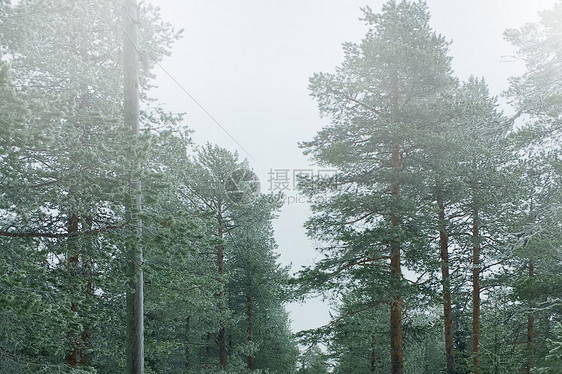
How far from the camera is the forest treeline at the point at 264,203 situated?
606cm

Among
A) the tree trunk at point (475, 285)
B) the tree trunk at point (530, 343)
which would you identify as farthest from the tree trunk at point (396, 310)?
the tree trunk at point (475, 285)

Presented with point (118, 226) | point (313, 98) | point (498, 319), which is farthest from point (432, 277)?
point (118, 226)

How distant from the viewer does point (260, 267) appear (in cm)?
1808

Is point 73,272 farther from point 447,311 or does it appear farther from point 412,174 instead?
point 447,311

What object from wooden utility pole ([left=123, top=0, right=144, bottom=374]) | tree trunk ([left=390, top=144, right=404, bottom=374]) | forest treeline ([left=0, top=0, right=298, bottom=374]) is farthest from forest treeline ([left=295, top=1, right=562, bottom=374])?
wooden utility pole ([left=123, top=0, right=144, bottom=374])

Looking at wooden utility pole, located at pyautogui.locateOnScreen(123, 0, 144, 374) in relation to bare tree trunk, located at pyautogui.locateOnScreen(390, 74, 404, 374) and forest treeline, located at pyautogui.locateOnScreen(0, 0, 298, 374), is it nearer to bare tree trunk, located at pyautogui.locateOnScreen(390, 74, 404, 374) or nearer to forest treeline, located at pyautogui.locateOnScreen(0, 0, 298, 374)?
forest treeline, located at pyautogui.locateOnScreen(0, 0, 298, 374)

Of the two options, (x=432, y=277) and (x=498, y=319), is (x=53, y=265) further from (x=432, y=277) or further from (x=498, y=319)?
(x=498, y=319)

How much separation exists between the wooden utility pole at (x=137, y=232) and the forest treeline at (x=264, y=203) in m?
0.10

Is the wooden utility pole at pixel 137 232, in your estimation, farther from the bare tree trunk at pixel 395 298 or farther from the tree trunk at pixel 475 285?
the tree trunk at pixel 475 285

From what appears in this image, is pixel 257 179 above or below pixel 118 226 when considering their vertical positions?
above

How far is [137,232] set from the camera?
19.5ft

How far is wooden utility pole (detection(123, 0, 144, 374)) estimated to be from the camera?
5982mm

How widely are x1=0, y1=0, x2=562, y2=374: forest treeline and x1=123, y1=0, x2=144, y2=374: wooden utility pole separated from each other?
0.34 ft

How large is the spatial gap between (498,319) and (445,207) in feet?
15.0
